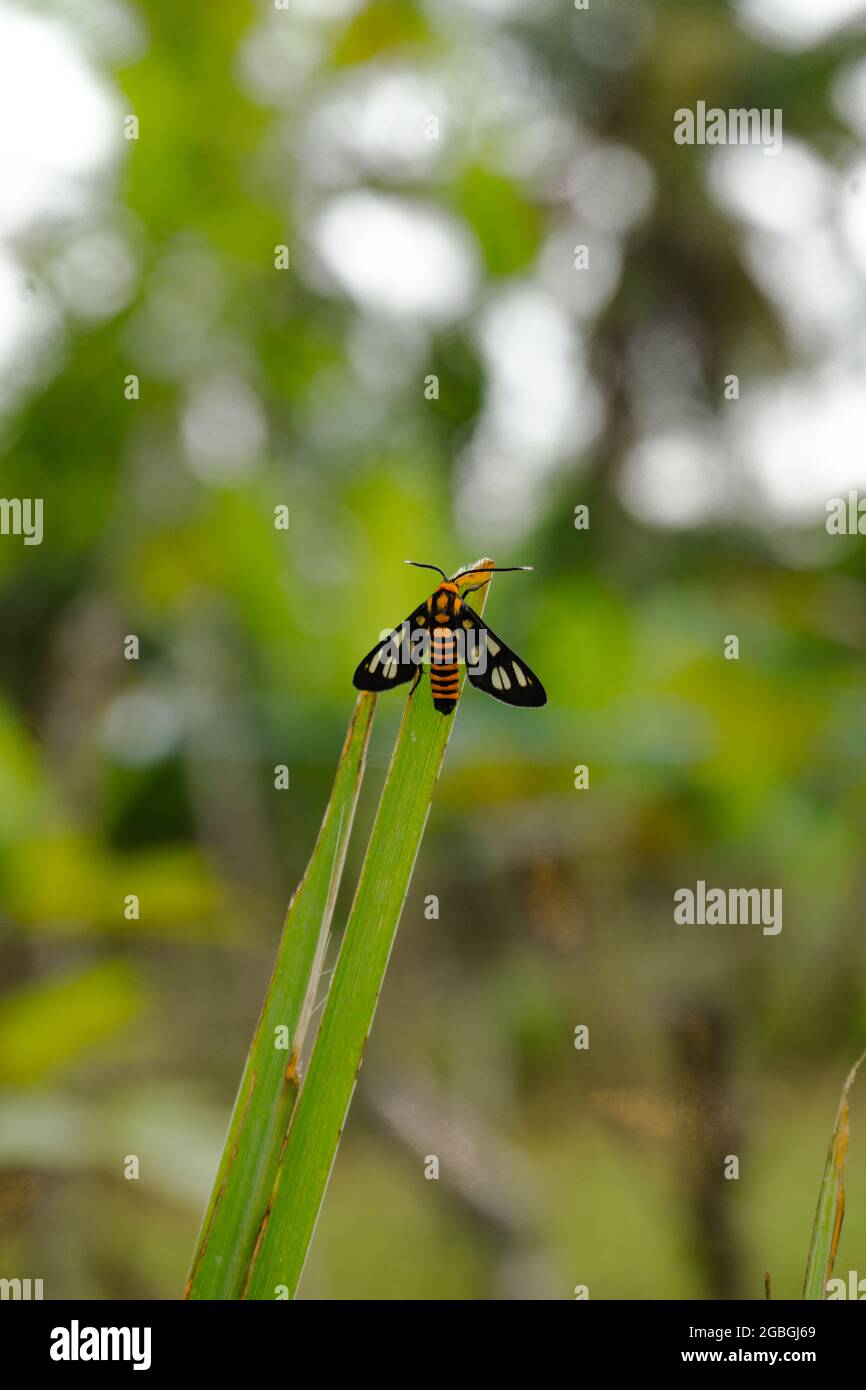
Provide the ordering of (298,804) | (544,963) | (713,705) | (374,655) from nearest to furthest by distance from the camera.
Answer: (374,655) < (713,705) < (298,804) < (544,963)

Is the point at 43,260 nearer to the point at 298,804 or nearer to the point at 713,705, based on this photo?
the point at 298,804

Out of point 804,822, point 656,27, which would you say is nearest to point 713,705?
point 804,822

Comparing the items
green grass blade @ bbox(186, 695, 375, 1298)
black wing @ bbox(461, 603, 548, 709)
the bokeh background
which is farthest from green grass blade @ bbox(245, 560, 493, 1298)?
the bokeh background

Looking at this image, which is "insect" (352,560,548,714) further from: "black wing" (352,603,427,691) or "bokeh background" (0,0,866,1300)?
"bokeh background" (0,0,866,1300)

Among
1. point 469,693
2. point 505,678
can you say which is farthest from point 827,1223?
point 469,693

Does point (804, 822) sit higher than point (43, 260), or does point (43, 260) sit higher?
point (43, 260)

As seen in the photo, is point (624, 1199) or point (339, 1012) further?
point (624, 1199)

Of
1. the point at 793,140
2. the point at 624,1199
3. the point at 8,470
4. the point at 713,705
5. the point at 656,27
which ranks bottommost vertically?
the point at 624,1199
